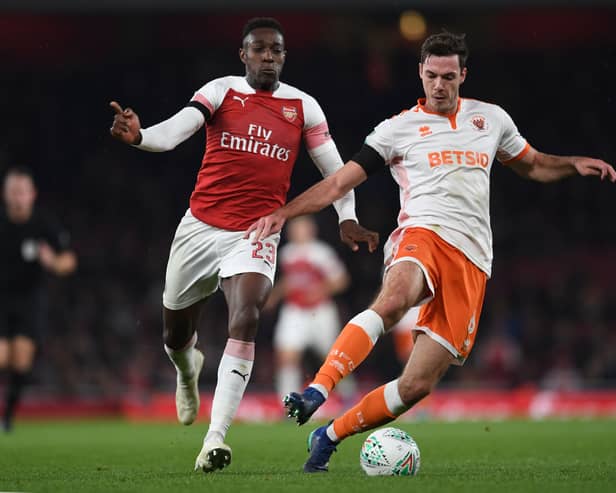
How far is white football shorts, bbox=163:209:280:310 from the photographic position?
6457 millimetres

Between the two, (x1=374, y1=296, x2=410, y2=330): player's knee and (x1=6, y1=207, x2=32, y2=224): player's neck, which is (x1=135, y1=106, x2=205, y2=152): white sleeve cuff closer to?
(x1=374, y1=296, x2=410, y2=330): player's knee

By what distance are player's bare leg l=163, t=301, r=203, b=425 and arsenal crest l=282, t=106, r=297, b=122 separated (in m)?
1.34

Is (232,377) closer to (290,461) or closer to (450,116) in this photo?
(290,461)

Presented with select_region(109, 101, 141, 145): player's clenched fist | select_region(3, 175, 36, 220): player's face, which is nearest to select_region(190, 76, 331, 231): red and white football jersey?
select_region(109, 101, 141, 145): player's clenched fist

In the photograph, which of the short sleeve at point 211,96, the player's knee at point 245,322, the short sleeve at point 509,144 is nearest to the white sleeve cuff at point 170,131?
the short sleeve at point 211,96

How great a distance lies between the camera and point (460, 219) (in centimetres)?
600

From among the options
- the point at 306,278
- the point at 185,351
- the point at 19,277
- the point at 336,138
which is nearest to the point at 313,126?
the point at 185,351

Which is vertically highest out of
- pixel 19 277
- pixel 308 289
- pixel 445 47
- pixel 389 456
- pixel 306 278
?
pixel 445 47

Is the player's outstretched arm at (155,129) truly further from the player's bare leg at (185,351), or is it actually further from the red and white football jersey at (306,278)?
the red and white football jersey at (306,278)

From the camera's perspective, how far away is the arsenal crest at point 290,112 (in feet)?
22.3

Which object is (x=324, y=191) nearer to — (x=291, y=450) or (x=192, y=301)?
(x=192, y=301)

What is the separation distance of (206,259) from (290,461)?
1370mm

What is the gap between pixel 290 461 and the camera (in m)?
6.96

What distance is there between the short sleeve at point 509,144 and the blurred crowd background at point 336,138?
11288 mm
